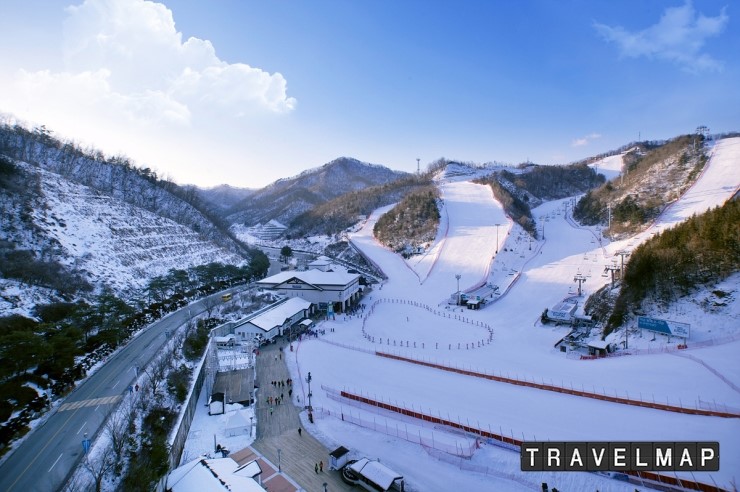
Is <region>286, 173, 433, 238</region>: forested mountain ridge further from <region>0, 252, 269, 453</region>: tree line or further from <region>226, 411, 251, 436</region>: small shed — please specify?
<region>226, 411, 251, 436</region>: small shed

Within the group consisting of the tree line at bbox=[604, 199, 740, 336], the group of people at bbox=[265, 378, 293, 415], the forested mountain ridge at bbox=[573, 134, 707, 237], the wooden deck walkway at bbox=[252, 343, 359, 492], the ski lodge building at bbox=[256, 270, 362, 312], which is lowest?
the wooden deck walkway at bbox=[252, 343, 359, 492]

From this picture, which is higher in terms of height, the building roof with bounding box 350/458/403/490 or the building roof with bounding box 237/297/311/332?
the building roof with bounding box 237/297/311/332

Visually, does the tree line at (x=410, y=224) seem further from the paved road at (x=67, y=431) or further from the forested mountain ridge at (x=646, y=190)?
the paved road at (x=67, y=431)

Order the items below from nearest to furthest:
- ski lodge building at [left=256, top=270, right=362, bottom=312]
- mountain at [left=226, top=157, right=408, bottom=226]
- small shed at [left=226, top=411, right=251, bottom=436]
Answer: small shed at [left=226, top=411, right=251, bottom=436], ski lodge building at [left=256, top=270, right=362, bottom=312], mountain at [left=226, top=157, right=408, bottom=226]

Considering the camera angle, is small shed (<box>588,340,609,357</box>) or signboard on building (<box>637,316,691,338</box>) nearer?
signboard on building (<box>637,316,691,338</box>)

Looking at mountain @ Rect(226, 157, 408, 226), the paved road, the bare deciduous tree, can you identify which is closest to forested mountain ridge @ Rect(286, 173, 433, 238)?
mountain @ Rect(226, 157, 408, 226)

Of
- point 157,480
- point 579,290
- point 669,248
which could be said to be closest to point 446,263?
point 579,290

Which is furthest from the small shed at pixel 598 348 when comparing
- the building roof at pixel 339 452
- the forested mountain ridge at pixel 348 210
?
the forested mountain ridge at pixel 348 210
